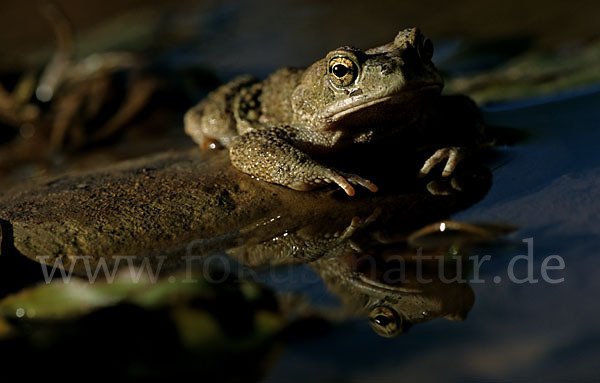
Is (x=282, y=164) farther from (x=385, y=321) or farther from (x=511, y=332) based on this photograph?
(x=511, y=332)

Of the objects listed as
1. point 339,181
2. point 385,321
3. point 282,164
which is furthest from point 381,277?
point 282,164

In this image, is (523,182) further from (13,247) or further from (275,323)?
(13,247)

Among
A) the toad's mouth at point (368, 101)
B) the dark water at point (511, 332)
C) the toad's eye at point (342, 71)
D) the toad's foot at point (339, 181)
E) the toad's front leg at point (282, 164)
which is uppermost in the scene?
the toad's eye at point (342, 71)

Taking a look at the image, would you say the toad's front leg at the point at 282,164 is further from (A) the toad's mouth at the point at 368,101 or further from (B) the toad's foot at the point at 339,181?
(A) the toad's mouth at the point at 368,101

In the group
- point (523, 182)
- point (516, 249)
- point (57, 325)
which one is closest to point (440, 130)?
point (523, 182)

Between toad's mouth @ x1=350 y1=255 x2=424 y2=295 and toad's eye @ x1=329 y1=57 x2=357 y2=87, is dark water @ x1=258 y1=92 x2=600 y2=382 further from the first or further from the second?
toad's eye @ x1=329 y1=57 x2=357 y2=87

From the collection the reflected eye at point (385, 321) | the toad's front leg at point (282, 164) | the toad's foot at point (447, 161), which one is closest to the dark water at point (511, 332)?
the reflected eye at point (385, 321)
